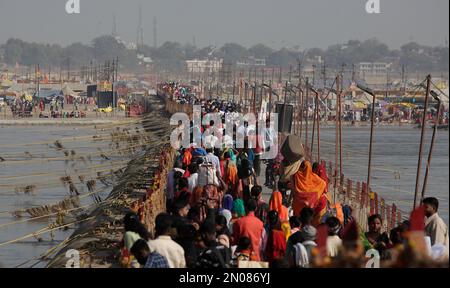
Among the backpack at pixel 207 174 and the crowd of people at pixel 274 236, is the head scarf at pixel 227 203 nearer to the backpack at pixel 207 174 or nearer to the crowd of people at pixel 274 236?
the crowd of people at pixel 274 236

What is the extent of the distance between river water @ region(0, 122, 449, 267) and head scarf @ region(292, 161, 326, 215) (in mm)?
1548

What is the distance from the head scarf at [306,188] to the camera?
13.3 meters

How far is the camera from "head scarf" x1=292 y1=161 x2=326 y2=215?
1329cm

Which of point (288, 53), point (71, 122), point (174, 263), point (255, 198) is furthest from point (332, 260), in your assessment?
point (288, 53)

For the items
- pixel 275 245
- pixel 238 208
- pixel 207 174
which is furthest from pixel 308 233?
pixel 207 174

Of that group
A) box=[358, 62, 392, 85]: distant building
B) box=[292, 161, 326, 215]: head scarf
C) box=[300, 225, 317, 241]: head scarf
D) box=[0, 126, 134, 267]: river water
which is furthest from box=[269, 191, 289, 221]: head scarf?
box=[358, 62, 392, 85]: distant building

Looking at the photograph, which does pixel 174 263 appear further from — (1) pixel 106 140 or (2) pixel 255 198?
(1) pixel 106 140

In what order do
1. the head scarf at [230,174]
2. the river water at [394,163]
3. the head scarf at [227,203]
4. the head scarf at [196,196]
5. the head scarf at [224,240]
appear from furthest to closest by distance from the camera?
the river water at [394,163] < the head scarf at [230,174] < the head scarf at [196,196] < the head scarf at [227,203] < the head scarf at [224,240]

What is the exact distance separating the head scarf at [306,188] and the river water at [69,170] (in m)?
1.55

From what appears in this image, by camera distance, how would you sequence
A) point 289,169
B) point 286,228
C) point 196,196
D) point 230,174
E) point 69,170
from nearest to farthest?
point 286,228, point 196,196, point 230,174, point 289,169, point 69,170

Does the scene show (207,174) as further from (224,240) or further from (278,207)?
(224,240)

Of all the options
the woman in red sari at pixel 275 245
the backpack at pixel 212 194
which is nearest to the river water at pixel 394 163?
the backpack at pixel 212 194

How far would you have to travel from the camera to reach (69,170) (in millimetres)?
43031

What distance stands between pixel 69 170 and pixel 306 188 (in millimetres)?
30422
